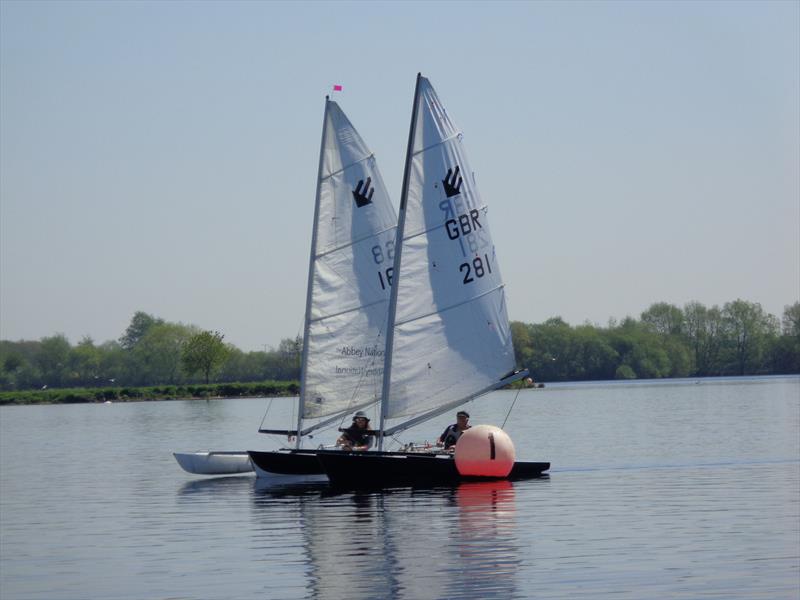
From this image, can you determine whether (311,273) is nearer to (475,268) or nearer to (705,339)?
(475,268)

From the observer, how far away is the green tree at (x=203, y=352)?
163 metres

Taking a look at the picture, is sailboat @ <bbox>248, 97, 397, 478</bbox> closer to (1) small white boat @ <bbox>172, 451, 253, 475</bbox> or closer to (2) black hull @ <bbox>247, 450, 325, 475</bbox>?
(2) black hull @ <bbox>247, 450, 325, 475</bbox>

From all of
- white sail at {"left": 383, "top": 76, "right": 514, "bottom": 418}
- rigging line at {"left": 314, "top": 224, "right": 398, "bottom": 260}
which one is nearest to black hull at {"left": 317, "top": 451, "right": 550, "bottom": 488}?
white sail at {"left": 383, "top": 76, "right": 514, "bottom": 418}

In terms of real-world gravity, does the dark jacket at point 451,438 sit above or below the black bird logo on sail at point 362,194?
below

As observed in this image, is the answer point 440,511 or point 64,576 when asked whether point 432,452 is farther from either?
point 64,576

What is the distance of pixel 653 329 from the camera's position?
194875 millimetres

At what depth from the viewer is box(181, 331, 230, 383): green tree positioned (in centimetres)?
16338

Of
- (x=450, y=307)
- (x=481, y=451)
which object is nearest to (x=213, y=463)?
(x=450, y=307)

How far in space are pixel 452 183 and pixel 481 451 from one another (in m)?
6.98

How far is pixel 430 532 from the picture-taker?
26.5m

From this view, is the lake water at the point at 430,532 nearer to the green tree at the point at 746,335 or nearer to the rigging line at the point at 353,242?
the rigging line at the point at 353,242

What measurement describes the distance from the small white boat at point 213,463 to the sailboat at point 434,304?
8.72 meters

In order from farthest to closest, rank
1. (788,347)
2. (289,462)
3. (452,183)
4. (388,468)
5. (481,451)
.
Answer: (788,347) < (289,462) < (452,183) < (388,468) < (481,451)

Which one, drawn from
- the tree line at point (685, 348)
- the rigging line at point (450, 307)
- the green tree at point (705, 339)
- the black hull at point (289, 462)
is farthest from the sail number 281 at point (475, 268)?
the green tree at point (705, 339)
